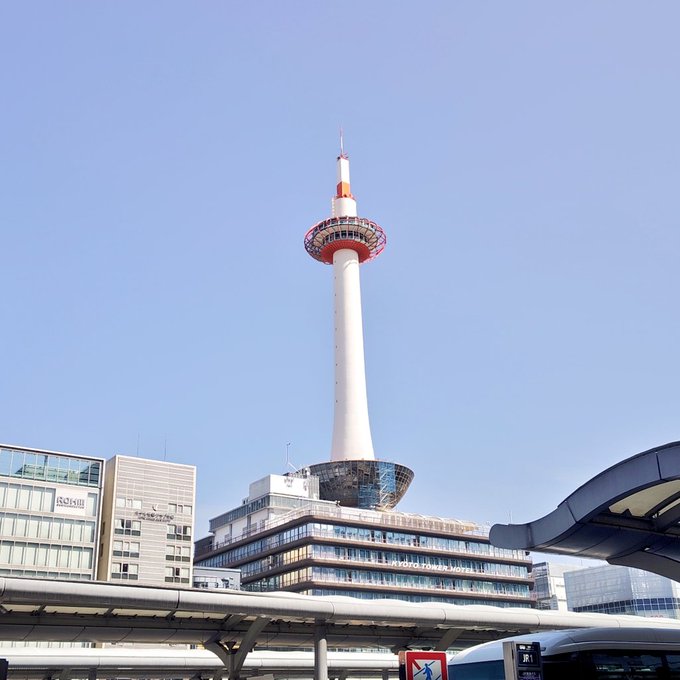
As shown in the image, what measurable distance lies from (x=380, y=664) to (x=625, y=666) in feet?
124

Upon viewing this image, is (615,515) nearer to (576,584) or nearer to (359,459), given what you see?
(359,459)

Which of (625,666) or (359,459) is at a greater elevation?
(359,459)

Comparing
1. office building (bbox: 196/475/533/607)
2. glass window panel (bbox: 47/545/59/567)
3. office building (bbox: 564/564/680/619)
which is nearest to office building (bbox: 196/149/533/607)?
office building (bbox: 196/475/533/607)

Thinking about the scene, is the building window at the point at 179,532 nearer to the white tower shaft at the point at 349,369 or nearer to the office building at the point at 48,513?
the office building at the point at 48,513

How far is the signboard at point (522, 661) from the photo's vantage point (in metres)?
14.0

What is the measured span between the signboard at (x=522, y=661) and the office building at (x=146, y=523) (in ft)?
233

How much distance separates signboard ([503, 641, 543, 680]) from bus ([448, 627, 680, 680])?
12.4ft

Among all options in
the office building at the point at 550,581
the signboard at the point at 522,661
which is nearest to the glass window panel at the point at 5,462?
the signboard at the point at 522,661

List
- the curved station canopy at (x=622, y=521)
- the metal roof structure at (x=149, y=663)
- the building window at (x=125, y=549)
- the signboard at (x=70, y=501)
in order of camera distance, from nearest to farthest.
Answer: the curved station canopy at (x=622, y=521), the metal roof structure at (x=149, y=663), the signboard at (x=70, y=501), the building window at (x=125, y=549)

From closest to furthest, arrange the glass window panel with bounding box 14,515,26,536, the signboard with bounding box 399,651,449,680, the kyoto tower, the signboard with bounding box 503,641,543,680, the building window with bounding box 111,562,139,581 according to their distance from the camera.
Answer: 1. the signboard with bounding box 503,641,543,680
2. the signboard with bounding box 399,651,449,680
3. the glass window panel with bounding box 14,515,26,536
4. the building window with bounding box 111,562,139,581
5. the kyoto tower

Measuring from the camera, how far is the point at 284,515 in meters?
95.8

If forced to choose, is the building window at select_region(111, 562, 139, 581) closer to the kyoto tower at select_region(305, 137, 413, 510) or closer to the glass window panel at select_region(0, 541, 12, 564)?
the glass window panel at select_region(0, 541, 12, 564)

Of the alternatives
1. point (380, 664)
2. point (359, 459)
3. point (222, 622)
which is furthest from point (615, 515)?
point (359, 459)

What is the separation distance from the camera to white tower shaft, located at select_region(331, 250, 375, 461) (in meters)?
113
